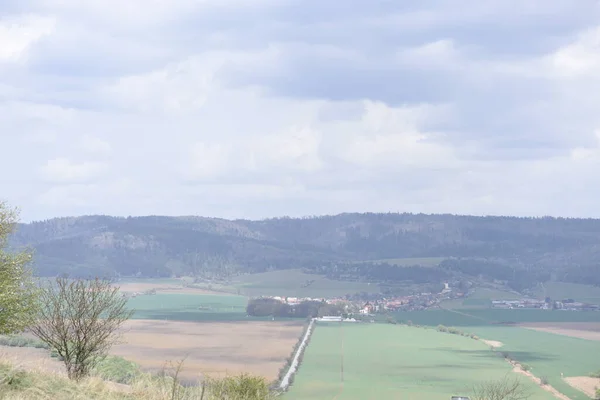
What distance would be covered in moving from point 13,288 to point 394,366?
94655 mm

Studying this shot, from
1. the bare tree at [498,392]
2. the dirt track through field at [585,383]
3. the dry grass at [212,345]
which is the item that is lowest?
the dirt track through field at [585,383]

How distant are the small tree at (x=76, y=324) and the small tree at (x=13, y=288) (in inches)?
39.8

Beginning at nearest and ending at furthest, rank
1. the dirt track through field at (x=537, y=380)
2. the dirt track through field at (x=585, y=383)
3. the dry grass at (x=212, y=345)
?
the dirt track through field at (x=537, y=380) → the dirt track through field at (x=585, y=383) → the dry grass at (x=212, y=345)

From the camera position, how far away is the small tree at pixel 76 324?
112 feet

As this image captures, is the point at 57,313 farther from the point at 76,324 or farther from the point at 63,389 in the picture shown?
the point at 63,389

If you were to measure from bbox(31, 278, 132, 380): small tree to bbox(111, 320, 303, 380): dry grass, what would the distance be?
2053 inches

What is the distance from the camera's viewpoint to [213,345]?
14062 centimetres

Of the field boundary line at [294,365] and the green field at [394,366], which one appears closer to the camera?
the green field at [394,366]

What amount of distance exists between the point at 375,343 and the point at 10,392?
447 ft

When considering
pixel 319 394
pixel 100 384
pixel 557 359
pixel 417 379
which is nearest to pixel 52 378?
pixel 100 384

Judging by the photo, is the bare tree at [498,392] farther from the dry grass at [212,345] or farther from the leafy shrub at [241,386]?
the dry grass at [212,345]

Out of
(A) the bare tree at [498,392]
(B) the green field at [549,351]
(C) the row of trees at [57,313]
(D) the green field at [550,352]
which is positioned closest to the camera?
(C) the row of trees at [57,313]

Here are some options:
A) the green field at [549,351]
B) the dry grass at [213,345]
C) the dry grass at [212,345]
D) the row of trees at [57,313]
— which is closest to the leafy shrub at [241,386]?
the row of trees at [57,313]

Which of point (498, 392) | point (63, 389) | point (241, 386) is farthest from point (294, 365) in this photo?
point (63, 389)
